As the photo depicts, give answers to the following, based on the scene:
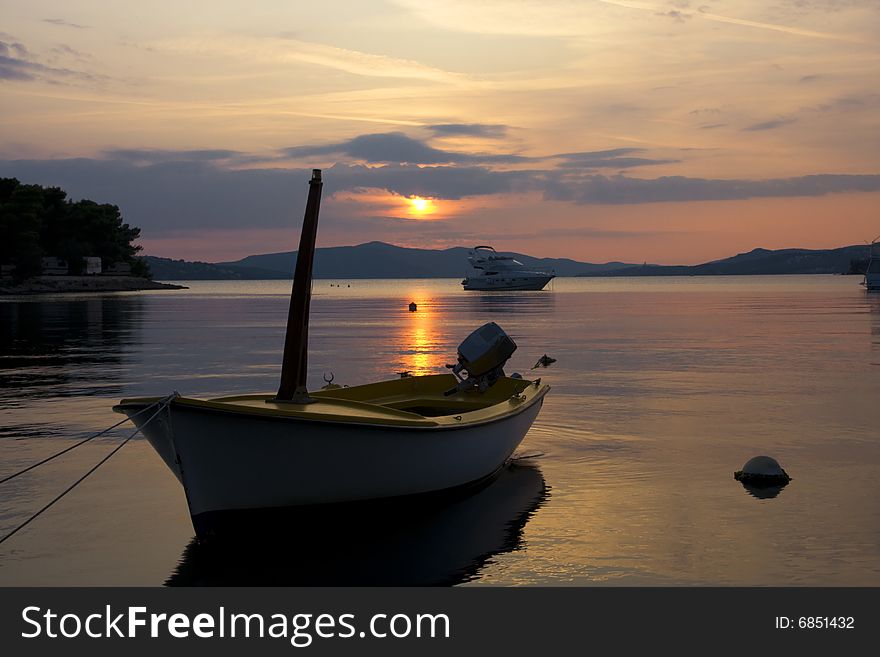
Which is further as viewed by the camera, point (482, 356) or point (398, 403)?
point (482, 356)

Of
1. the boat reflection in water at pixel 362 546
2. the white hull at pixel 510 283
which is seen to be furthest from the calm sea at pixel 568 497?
the white hull at pixel 510 283

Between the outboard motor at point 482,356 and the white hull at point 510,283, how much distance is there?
564 feet

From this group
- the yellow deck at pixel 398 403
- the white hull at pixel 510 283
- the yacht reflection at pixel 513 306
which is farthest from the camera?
the white hull at pixel 510 283

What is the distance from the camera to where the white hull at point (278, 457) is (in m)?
11.9

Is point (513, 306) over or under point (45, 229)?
under

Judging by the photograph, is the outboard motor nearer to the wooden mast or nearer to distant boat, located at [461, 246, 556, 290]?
the wooden mast

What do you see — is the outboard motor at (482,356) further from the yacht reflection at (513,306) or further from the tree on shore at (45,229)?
the tree on shore at (45,229)

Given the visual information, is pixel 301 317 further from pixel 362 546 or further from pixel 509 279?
pixel 509 279

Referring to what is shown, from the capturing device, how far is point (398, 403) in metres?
18.2

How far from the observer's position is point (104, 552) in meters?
12.2

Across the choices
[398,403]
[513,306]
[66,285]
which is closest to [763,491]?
[398,403]

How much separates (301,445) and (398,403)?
235 inches

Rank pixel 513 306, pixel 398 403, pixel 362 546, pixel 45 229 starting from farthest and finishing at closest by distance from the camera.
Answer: pixel 45 229 → pixel 513 306 → pixel 398 403 → pixel 362 546

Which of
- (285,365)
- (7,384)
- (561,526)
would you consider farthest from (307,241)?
(7,384)
